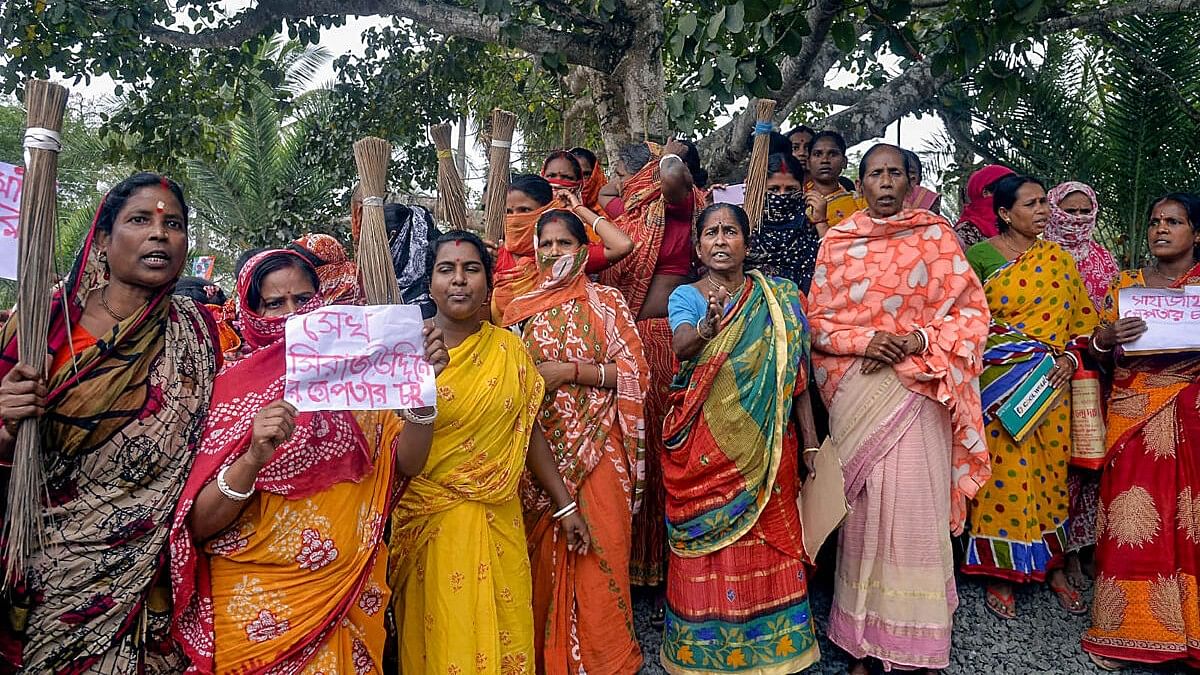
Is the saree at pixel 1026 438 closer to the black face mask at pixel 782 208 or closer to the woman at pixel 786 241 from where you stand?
the woman at pixel 786 241

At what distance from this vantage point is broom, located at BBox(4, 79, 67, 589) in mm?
2328

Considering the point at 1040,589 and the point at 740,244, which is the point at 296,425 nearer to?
the point at 740,244

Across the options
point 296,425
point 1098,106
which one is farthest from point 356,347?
point 1098,106

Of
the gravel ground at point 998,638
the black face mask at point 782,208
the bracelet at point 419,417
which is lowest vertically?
the gravel ground at point 998,638

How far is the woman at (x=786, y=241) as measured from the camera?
4395 mm

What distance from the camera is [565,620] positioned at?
3498 mm

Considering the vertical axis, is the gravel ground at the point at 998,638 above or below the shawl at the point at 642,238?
below

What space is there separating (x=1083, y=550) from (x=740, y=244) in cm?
265

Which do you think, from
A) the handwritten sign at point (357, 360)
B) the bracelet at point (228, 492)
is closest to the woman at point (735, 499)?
the handwritten sign at point (357, 360)

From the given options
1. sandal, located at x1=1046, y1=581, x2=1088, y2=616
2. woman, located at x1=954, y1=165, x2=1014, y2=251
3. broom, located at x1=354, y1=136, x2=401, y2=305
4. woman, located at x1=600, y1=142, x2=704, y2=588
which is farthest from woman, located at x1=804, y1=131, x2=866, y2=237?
broom, located at x1=354, y1=136, x2=401, y2=305

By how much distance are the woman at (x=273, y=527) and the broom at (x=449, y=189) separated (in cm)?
210

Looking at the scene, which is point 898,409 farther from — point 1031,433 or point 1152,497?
point 1152,497

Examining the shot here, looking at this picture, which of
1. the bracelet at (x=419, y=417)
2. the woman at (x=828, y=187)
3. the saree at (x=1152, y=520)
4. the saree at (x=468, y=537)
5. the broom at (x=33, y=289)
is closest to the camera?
the broom at (x=33, y=289)

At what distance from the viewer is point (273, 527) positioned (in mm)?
2645
